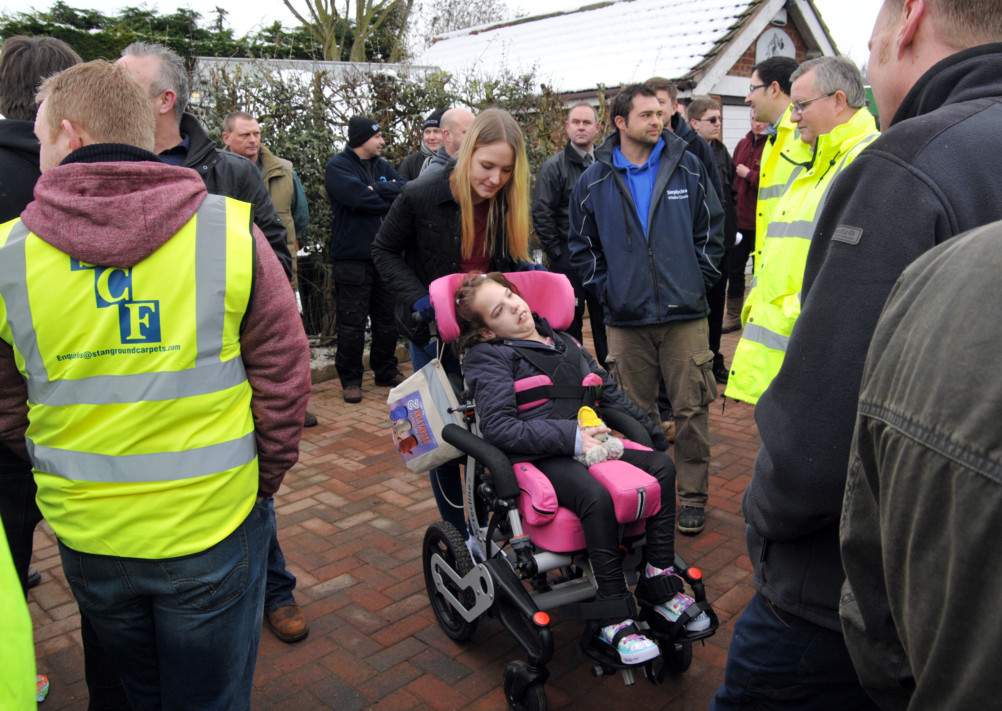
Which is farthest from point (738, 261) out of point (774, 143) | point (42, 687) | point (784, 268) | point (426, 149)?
point (42, 687)

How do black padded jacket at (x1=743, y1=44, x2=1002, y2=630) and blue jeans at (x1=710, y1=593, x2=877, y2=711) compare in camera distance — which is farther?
blue jeans at (x1=710, y1=593, x2=877, y2=711)

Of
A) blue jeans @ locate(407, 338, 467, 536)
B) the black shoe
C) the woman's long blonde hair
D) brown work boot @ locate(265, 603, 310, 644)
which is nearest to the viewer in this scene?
brown work boot @ locate(265, 603, 310, 644)

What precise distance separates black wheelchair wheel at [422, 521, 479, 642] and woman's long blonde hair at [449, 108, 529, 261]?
48.6 inches

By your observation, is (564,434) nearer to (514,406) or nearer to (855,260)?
(514,406)

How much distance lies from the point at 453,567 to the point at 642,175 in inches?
90.7

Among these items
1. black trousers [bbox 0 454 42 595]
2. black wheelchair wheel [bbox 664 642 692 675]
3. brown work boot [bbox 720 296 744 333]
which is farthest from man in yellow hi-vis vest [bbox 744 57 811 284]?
brown work boot [bbox 720 296 744 333]

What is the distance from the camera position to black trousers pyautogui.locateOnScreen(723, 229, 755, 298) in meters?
7.49

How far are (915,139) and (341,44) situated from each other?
1809cm

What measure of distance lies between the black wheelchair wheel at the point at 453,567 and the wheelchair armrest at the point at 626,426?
2.51 feet

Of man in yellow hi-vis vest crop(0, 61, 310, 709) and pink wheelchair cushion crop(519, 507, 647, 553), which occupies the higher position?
man in yellow hi-vis vest crop(0, 61, 310, 709)

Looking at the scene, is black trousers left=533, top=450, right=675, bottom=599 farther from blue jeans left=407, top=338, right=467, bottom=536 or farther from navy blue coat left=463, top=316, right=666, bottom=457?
blue jeans left=407, top=338, right=467, bottom=536

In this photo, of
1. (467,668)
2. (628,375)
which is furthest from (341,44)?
(467,668)

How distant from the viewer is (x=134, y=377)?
5.81 feet

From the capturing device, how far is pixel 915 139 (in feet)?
4.38
